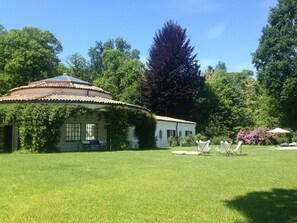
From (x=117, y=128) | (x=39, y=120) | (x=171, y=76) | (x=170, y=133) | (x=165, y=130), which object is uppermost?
(x=171, y=76)

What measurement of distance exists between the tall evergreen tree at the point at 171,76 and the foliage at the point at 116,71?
3.61 m

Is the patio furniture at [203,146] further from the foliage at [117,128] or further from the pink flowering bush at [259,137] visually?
the pink flowering bush at [259,137]

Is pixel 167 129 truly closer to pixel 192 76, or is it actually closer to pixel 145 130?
pixel 145 130

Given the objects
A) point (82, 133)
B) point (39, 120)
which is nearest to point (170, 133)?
point (82, 133)

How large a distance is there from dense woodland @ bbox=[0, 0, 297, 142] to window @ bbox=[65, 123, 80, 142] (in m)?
23.2

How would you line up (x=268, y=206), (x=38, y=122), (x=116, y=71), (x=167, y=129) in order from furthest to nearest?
1. (x=116, y=71)
2. (x=167, y=129)
3. (x=38, y=122)
4. (x=268, y=206)

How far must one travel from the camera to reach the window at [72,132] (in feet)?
87.1

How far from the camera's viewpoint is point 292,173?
39.8 ft

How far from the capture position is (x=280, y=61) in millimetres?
43938

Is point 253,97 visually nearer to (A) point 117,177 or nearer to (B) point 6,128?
(B) point 6,128

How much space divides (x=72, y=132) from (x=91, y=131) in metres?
1.60

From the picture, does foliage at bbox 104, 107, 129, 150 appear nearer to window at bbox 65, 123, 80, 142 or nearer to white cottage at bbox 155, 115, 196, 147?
window at bbox 65, 123, 80, 142

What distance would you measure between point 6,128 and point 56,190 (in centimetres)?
1950

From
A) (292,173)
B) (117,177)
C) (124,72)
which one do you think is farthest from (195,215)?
(124,72)
